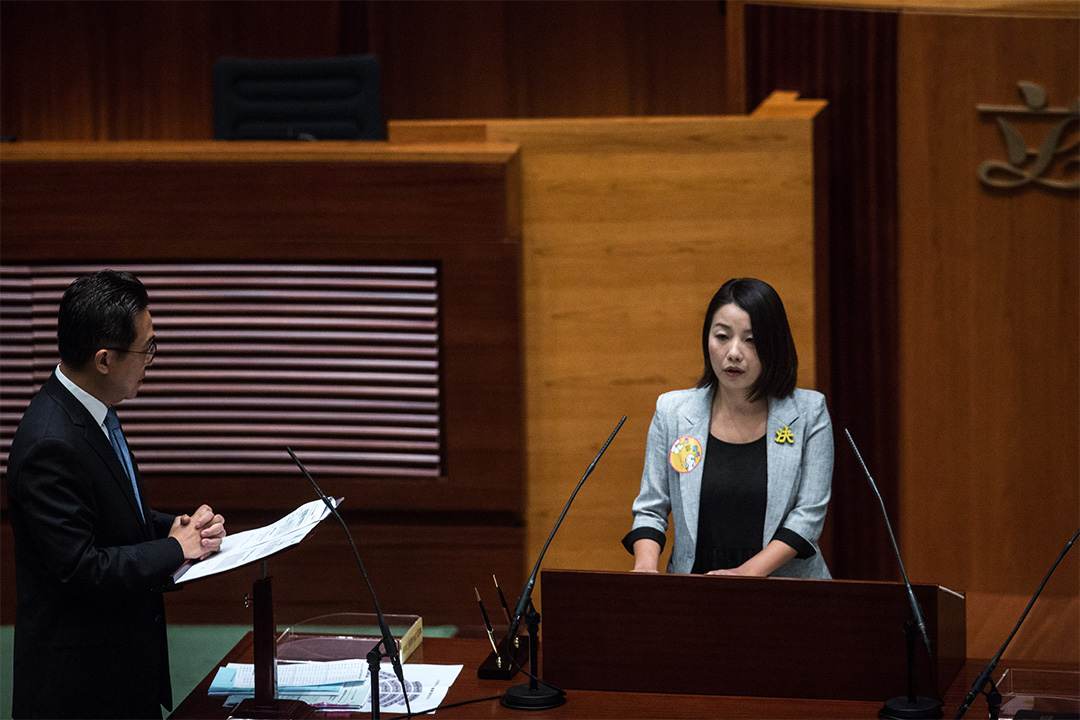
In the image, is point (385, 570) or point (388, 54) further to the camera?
point (388, 54)

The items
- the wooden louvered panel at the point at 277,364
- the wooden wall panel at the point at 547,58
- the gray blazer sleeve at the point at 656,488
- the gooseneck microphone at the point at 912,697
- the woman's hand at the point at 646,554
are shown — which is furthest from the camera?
the wooden wall panel at the point at 547,58

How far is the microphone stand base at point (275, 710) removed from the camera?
1.97m

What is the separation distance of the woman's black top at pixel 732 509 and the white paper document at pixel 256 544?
0.82 meters

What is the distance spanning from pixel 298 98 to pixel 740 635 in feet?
11.2

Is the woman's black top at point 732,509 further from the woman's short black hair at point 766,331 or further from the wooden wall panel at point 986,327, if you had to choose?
the wooden wall panel at point 986,327

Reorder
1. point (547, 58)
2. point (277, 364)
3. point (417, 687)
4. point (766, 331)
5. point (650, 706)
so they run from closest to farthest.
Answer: point (650, 706)
point (417, 687)
point (766, 331)
point (277, 364)
point (547, 58)

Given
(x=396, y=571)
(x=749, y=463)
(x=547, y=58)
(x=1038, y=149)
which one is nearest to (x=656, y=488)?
(x=749, y=463)

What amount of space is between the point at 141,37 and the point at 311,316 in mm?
2582

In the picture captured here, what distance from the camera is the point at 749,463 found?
2.47m

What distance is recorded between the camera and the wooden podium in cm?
196

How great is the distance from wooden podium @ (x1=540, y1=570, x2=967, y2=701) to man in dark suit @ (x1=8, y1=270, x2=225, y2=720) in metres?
0.67

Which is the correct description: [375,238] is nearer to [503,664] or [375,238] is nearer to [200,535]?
[200,535]

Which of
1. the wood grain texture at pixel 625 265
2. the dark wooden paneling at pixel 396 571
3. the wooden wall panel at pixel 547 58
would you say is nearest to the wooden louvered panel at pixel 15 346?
the dark wooden paneling at pixel 396 571

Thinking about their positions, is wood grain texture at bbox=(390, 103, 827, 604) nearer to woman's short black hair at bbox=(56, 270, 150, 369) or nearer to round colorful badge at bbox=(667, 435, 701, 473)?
round colorful badge at bbox=(667, 435, 701, 473)
